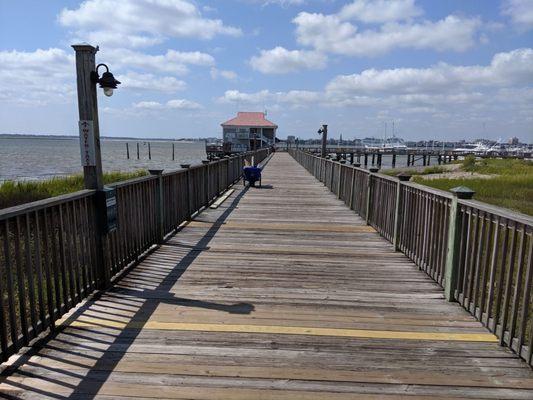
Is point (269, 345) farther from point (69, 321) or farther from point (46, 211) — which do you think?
point (46, 211)

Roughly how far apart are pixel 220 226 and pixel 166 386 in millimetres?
5353

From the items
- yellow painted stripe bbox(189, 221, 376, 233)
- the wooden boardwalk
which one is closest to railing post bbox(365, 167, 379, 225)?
yellow painted stripe bbox(189, 221, 376, 233)

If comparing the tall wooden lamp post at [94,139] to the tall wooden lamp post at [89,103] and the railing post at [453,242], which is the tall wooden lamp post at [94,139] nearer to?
the tall wooden lamp post at [89,103]

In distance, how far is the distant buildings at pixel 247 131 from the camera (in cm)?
7438

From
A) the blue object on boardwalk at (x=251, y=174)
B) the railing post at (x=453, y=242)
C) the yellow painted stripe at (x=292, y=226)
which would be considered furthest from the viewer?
the blue object on boardwalk at (x=251, y=174)

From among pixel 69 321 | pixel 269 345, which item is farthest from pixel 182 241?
pixel 269 345

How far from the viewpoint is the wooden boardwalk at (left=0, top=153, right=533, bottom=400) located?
2.82 meters

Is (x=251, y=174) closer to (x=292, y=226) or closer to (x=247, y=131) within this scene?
(x=292, y=226)

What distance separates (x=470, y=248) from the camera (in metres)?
4.12

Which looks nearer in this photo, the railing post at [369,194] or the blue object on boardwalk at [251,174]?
the railing post at [369,194]

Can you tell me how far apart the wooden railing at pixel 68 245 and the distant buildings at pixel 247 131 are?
6480cm

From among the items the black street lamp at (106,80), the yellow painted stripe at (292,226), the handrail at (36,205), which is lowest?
the yellow painted stripe at (292,226)

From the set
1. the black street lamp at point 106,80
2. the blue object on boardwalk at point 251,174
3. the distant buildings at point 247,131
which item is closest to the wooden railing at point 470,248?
the black street lamp at point 106,80

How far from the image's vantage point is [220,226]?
8102mm
